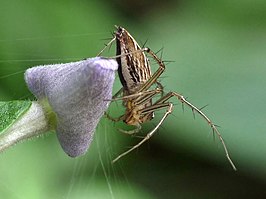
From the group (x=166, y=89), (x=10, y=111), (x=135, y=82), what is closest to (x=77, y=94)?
(x=10, y=111)

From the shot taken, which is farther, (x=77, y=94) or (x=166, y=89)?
(x=166, y=89)

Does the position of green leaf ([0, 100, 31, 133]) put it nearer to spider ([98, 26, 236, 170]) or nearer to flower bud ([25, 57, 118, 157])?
flower bud ([25, 57, 118, 157])

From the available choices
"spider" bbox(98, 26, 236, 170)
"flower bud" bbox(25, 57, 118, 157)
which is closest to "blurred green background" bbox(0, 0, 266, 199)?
"spider" bbox(98, 26, 236, 170)

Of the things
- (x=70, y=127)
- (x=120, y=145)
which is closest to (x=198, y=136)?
(x=120, y=145)

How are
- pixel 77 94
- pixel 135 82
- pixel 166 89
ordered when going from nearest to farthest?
pixel 77 94 → pixel 135 82 → pixel 166 89

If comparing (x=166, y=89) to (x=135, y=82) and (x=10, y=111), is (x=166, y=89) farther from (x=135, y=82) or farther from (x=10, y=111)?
(x=10, y=111)

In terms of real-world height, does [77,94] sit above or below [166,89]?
above
